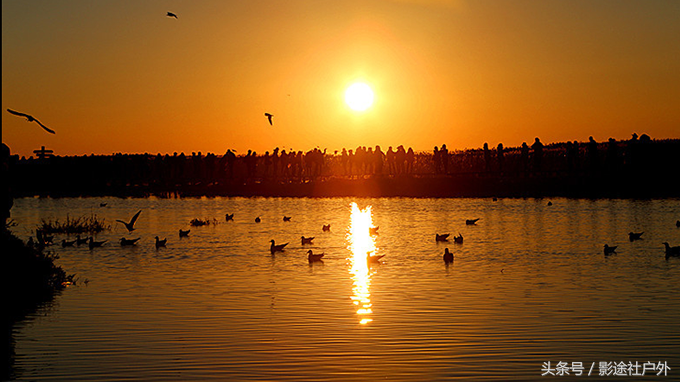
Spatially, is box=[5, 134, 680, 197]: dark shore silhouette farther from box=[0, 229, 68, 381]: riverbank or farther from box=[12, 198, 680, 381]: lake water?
box=[0, 229, 68, 381]: riverbank

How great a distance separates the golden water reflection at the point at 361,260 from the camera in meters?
19.7

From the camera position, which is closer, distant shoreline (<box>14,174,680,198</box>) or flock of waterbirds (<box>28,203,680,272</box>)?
flock of waterbirds (<box>28,203,680,272</box>)

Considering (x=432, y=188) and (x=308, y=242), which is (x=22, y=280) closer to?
(x=308, y=242)

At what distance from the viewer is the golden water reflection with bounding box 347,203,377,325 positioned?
19716 mm

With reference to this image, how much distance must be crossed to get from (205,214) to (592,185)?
115 feet

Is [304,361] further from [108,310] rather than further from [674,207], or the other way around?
[674,207]

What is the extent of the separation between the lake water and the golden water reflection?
140mm

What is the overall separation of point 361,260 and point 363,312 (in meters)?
11.4

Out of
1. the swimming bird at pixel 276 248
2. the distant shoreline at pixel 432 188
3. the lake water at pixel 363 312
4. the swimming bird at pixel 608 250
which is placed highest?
the distant shoreline at pixel 432 188

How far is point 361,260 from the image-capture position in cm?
3036

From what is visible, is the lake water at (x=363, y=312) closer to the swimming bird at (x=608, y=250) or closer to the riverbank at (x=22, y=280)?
the swimming bird at (x=608, y=250)

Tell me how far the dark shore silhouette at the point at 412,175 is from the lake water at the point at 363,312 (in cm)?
3568

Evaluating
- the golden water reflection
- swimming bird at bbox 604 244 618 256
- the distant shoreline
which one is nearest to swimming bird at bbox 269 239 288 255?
the golden water reflection

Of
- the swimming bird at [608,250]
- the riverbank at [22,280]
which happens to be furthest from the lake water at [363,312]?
the riverbank at [22,280]
